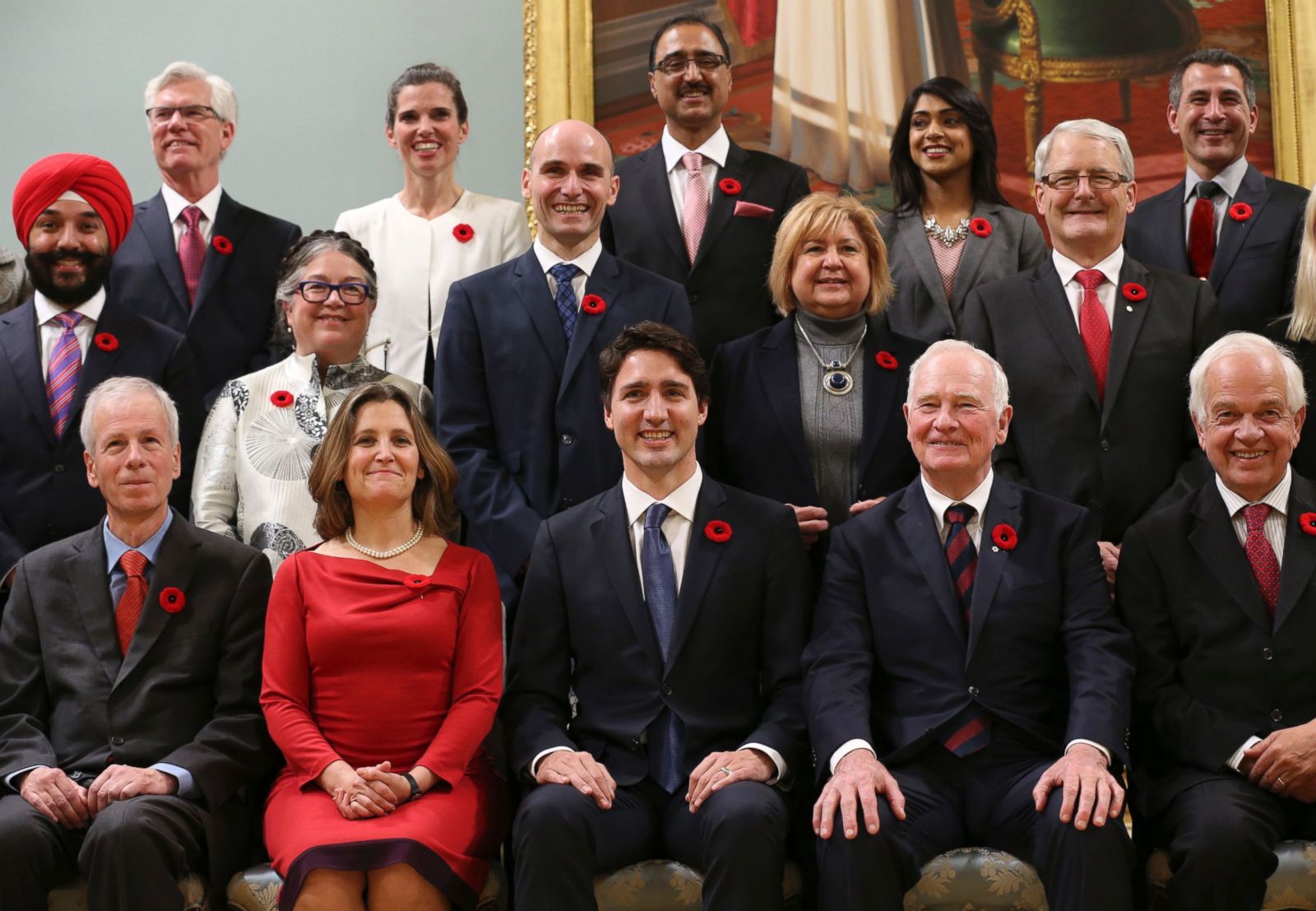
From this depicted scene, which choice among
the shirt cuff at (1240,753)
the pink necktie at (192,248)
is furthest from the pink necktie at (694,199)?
the shirt cuff at (1240,753)

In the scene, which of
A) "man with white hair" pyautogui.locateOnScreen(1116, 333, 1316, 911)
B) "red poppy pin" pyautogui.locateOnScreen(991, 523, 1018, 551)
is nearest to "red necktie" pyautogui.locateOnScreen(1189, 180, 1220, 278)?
"man with white hair" pyautogui.locateOnScreen(1116, 333, 1316, 911)

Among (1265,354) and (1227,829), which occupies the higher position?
(1265,354)

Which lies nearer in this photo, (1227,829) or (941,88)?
(1227,829)

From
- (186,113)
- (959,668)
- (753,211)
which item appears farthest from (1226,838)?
(186,113)

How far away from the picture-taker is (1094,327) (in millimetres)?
4508

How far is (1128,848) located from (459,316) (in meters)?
2.25

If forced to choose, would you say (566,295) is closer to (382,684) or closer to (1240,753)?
(382,684)

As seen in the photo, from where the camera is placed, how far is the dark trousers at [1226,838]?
141 inches

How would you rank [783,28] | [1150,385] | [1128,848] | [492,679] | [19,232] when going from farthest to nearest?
[783,28]
[19,232]
[1150,385]
[492,679]
[1128,848]

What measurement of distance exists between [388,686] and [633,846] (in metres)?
0.70

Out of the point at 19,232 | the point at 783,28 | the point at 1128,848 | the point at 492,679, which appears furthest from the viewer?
the point at 783,28

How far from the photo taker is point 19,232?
190 inches

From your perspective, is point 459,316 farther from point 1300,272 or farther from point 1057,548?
point 1300,272

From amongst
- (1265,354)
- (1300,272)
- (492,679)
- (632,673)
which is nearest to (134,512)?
(492,679)
